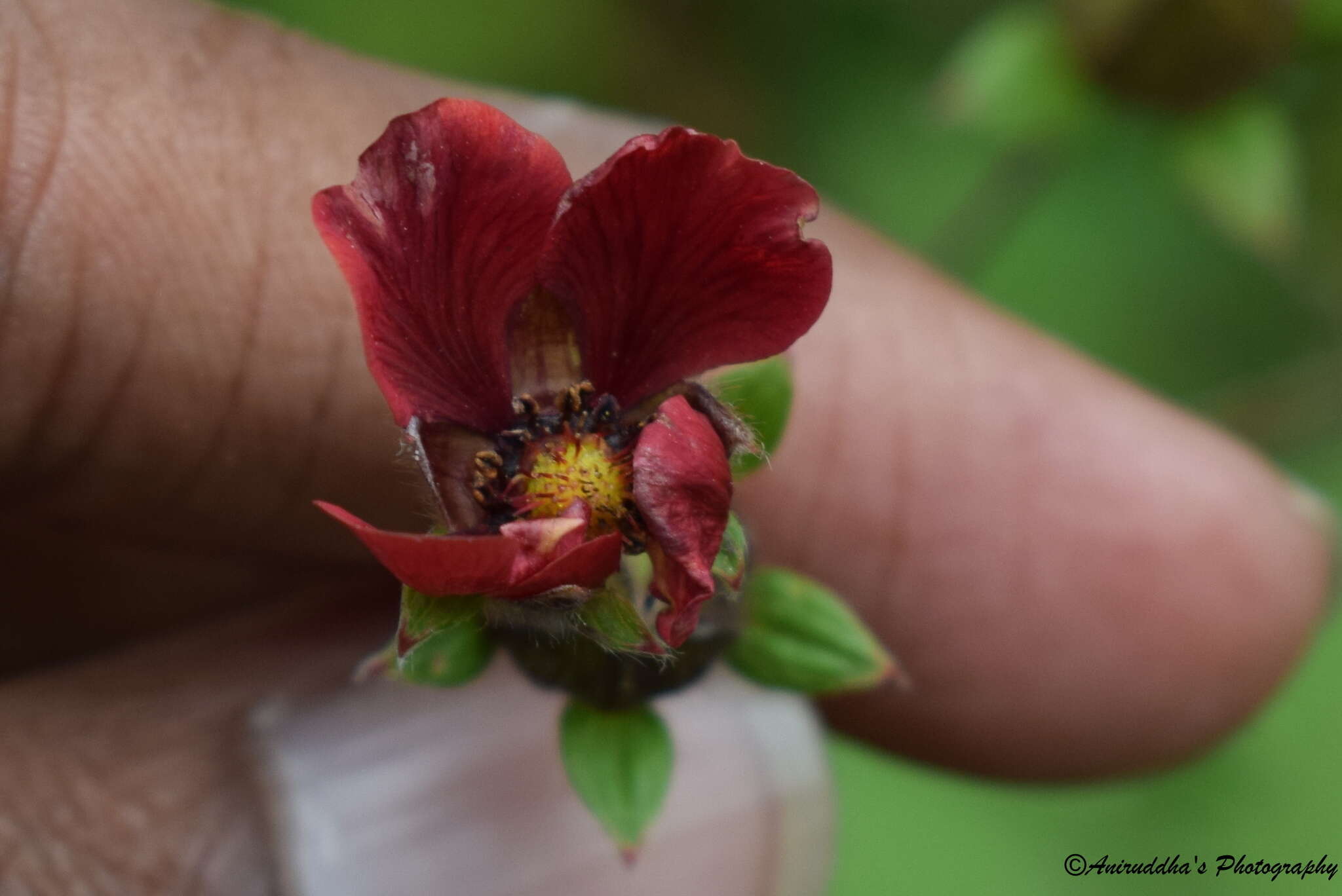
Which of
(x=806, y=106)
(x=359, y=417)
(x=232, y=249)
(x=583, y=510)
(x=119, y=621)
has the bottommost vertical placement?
(x=119, y=621)

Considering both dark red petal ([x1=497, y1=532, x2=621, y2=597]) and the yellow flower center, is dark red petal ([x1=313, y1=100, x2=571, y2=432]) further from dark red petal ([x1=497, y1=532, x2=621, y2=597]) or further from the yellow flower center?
dark red petal ([x1=497, y1=532, x2=621, y2=597])

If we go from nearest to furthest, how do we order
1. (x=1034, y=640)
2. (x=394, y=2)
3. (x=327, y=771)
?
(x=327, y=771)
(x=1034, y=640)
(x=394, y=2)

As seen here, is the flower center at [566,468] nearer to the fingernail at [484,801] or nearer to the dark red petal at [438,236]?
the dark red petal at [438,236]

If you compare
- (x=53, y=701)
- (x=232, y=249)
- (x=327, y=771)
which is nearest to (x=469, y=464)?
(x=232, y=249)

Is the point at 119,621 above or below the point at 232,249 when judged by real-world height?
below

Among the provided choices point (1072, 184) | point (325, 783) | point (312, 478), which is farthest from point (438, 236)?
point (1072, 184)

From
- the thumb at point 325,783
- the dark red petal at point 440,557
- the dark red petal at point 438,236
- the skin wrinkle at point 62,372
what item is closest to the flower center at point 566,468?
the dark red petal at point 438,236

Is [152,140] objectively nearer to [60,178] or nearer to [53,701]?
[60,178]

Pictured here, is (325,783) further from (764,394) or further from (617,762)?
(764,394)
